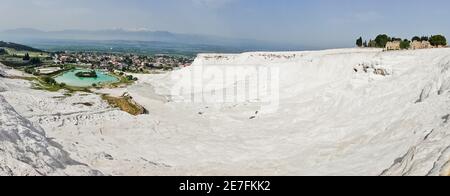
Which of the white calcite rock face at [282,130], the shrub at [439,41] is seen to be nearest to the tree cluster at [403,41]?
the shrub at [439,41]

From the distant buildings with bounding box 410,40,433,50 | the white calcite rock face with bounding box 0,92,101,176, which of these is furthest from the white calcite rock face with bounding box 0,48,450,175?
the distant buildings with bounding box 410,40,433,50

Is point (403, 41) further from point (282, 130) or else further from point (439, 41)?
point (282, 130)

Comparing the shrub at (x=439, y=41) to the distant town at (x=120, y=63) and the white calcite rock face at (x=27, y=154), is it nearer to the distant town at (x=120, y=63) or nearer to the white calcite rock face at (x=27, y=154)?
the white calcite rock face at (x=27, y=154)

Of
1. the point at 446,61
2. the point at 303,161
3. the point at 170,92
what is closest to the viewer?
the point at 303,161

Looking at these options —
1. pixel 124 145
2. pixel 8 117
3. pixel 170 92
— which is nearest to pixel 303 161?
pixel 124 145

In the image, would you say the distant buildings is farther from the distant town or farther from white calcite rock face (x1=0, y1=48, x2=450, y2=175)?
the distant town

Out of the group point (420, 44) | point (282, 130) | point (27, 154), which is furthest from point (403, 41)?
point (27, 154)
